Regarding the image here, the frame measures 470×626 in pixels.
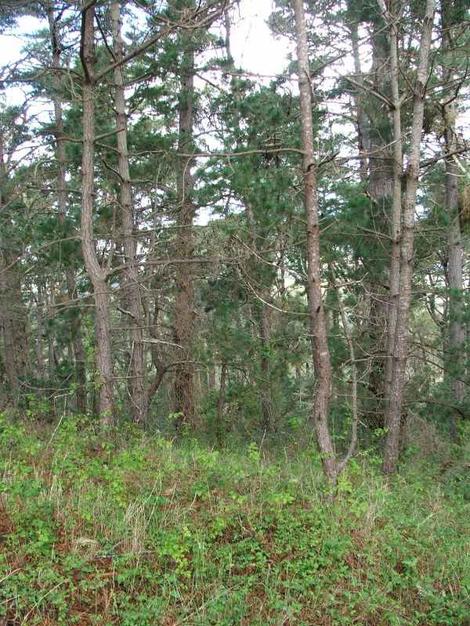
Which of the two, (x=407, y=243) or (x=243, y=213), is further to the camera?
(x=243, y=213)

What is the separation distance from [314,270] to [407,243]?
2.38 meters

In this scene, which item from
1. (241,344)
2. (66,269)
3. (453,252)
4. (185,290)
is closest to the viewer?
(185,290)

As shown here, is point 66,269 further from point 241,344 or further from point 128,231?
point 241,344

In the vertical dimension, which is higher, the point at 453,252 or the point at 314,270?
the point at 453,252

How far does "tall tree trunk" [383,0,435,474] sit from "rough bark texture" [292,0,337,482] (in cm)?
213

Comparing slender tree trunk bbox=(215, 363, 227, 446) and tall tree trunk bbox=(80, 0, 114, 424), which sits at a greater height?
tall tree trunk bbox=(80, 0, 114, 424)

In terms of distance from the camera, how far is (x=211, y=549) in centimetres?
393

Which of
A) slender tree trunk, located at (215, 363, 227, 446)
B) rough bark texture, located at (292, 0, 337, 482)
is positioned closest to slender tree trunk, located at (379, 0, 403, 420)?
rough bark texture, located at (292, 0, 337, 482)

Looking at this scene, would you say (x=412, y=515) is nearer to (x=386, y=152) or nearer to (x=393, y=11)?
(x=386, y=152)

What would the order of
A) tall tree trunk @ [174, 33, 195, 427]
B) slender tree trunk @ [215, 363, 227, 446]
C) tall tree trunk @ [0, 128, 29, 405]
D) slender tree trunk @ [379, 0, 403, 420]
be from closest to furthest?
slender tree trunk @ [379, 0, 403, 420], tall tree trunk @ [174, 33, 195, 427], slender tree trunk @ [215, 363, 227, 446], tall tree trunk @ [0, 128, 29, 405]

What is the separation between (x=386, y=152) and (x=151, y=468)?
21.1 feet

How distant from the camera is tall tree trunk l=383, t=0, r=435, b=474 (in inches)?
271

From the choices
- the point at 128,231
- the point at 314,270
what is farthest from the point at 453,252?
the point at 314,270

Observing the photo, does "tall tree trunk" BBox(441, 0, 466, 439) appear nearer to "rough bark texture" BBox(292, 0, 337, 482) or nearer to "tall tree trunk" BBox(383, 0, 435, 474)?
"tall tree trunk" BBox(383, 0, 435, 474)
